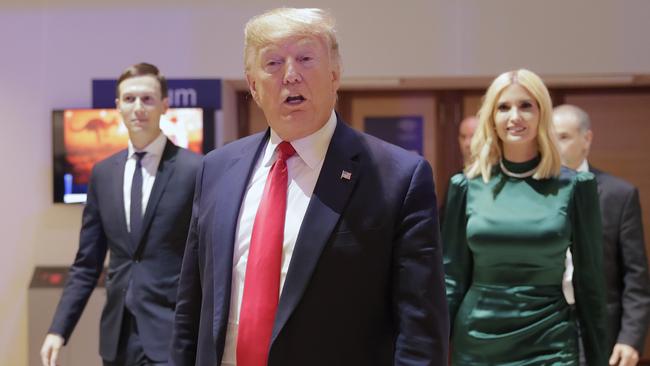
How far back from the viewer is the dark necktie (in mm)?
2904

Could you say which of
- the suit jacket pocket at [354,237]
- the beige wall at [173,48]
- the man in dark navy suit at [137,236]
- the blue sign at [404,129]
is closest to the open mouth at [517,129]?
the man in dark navy suit at [137,236]

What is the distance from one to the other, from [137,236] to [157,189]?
190 mm

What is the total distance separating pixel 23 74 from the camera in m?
5.82

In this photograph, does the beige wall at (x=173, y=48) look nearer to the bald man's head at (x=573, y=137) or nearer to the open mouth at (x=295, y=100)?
the bald man's head at (x=573, y=137)

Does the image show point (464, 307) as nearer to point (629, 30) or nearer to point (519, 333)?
point (519, 333)

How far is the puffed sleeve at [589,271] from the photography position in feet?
8.96

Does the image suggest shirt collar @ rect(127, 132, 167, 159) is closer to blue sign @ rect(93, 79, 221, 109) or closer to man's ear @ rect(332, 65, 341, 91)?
man's ear @ rect(332, 65, 341, 91)

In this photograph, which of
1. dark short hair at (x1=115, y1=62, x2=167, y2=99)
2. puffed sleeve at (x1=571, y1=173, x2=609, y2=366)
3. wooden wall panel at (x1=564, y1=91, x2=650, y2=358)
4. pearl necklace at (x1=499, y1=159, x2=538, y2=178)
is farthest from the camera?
wooden wall panel at (x1=564, y1=91, x2=650, y2=358)

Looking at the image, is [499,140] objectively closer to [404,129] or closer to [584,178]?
[584,178]

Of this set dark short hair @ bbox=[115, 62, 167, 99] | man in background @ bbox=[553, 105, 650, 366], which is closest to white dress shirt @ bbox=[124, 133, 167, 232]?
dark short hair @ bbox=[115, 62, 167, 99]

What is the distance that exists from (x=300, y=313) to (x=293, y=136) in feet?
1.34

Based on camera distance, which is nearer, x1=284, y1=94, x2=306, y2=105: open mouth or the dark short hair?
x1=284, y1=94, x2=306, y2=105: open mouth

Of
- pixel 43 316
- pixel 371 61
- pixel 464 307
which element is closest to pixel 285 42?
pixel 464 307

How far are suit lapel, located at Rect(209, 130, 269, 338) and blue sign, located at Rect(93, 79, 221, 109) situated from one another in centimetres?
387
